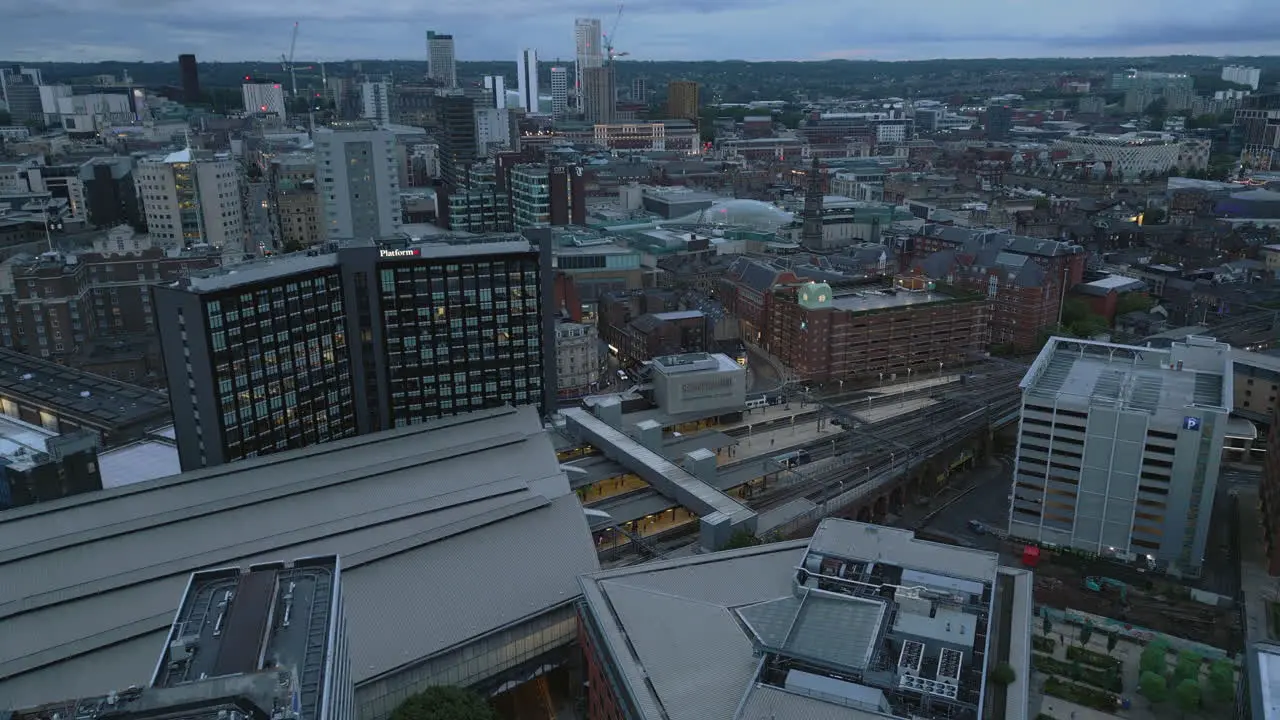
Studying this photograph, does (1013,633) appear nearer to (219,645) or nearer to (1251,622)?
(1251,622)

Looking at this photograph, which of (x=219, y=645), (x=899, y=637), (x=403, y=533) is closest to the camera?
(x=219, y=645)

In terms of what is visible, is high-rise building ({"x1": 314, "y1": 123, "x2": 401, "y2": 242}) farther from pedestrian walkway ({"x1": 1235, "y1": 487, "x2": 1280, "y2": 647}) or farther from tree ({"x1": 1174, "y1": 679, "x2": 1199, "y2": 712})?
tree ({"x1": 1174, "y1": 679, "x2": 1199, "y2": 712})

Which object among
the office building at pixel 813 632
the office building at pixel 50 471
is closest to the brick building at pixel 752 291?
the office building at pixel 813 632

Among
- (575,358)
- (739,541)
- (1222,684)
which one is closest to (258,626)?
(739,541)

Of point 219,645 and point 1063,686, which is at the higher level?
point 219,645

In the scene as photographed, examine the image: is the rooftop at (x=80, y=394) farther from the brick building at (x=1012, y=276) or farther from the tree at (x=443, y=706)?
the brick building at (x=1012, y=276)

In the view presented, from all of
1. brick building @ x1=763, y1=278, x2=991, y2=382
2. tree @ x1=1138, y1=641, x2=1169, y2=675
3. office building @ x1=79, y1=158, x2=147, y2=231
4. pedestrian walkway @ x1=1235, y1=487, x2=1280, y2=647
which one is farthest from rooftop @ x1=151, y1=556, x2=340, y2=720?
office building @ x1=79, y1=158, x2=147, y2=231

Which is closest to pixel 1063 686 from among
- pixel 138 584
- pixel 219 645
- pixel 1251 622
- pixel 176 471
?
pixel 1251 622
